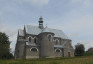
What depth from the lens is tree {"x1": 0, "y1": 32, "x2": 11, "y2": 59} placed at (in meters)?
48.6

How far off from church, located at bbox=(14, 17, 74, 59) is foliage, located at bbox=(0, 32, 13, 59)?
360 cm

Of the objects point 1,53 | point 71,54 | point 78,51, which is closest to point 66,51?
point 71,54

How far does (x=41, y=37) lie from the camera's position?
1962 inches

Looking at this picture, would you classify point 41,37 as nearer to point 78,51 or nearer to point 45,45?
point 45,45

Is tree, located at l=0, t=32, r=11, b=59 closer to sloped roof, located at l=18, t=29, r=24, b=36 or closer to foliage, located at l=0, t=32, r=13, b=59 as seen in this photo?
foliage, located at l=0, t=32, r=13, b=59

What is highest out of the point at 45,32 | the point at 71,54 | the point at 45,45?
the point at 45,32

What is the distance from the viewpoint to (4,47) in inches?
2013

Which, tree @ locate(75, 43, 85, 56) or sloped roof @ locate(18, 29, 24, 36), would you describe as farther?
tree @ locate(75, 43, 85, 56)

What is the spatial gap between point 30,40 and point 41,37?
4.51 metres

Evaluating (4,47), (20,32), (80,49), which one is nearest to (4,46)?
(4,47)

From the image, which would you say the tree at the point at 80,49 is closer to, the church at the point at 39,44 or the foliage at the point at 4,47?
the church at the point at 39,44

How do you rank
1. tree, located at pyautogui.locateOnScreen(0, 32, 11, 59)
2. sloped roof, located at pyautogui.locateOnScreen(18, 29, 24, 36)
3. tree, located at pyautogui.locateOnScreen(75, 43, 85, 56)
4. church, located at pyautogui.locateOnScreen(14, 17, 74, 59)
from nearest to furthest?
church, located at pyautogui.locateOnScreen(14, 17, 74, 59), tree, located at pyautogui.locateOnScreen(0, 32, 11, 59), sloped roof, located at pyautogui.locateOnScreen(18, 29, 24, 36), tree, located at pyautogui.locateOnScreen(75, 43, 85, 56)

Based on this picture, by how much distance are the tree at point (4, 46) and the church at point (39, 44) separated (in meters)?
3.59

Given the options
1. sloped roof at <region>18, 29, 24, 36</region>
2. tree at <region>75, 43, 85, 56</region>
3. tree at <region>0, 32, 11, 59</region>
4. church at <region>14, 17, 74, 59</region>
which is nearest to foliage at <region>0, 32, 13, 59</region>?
tree at <region>0, 32, 11, 59</region>
